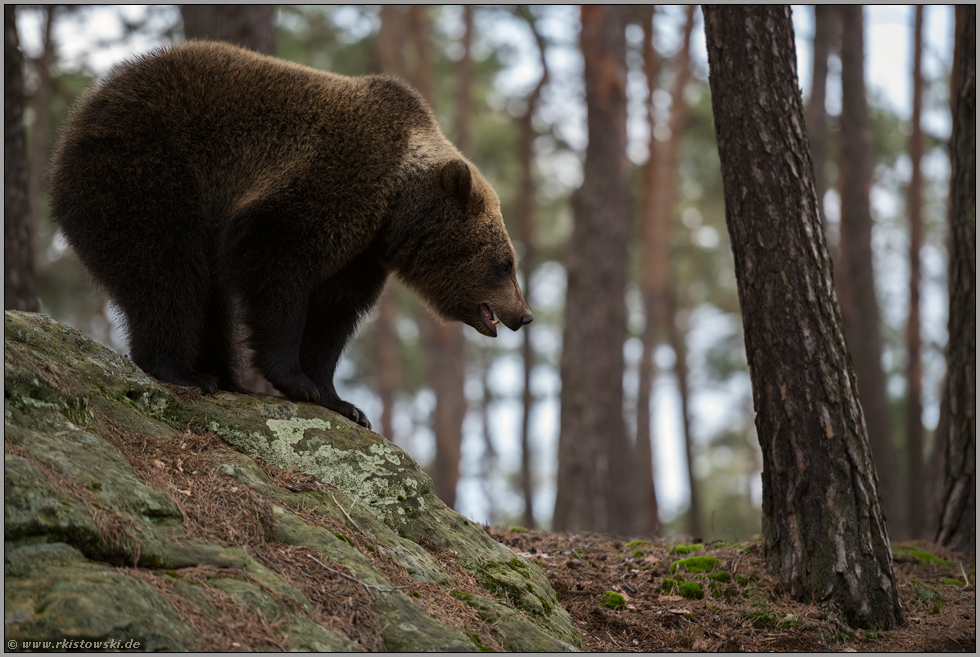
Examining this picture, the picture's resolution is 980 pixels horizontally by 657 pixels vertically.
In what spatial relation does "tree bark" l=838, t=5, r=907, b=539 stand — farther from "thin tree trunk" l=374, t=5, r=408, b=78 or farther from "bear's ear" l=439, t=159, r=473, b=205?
"thin tree trunk" l=374, t=5, r=408, b=78

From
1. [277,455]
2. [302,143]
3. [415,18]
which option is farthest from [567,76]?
[277,455]

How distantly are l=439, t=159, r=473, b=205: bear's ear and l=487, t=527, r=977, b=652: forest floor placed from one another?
8.70 ft

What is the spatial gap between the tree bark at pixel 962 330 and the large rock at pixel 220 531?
170 inches

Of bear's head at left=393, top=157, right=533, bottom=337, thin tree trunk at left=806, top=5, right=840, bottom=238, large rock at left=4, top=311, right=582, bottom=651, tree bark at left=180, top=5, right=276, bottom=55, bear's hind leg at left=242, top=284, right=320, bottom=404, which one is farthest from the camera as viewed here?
thin tree trunk at left=806, top=5, right=840, bottom=238

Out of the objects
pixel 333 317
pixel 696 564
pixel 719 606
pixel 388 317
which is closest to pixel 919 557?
pixel 696 564

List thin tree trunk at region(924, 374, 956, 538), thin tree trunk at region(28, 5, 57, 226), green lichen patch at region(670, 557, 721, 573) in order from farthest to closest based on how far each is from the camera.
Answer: thin tree trunk at region(28, 5, 57, 226), thin tree trunk at region(924, 374, 956, 538), green lichen patch at region(670, 557, 721, 573)

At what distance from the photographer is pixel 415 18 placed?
1933 centimetres

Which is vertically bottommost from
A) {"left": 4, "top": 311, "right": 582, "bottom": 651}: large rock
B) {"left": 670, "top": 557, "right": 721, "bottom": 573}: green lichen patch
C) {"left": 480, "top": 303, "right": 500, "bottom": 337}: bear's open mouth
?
{"left": 670, "top": 557, "right": 721, "bottom": 573}: green lichen patch

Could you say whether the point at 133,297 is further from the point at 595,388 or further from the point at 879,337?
the point at 879,337

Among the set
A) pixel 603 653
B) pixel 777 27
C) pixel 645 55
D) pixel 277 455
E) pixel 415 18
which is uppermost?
pixel 415 18

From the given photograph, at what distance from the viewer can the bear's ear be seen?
5.77 meters

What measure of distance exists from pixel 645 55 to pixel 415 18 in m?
5.45

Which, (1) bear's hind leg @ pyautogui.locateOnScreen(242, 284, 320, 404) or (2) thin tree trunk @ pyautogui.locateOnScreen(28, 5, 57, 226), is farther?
(2) thin tree trunk @ pyautogui.locateOnScreen(28, 5, 57, 226)

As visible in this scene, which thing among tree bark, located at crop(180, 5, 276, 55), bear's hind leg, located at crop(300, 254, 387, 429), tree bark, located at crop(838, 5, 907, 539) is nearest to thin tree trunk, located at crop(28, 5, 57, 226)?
tree bark, located at crop(180, 5, 276, 55)
